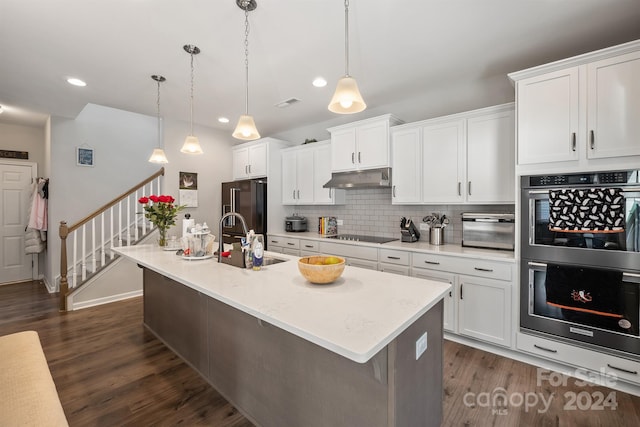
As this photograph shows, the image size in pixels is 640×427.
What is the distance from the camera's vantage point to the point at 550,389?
2.14 meters

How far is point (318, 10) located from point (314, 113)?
7.46 feet

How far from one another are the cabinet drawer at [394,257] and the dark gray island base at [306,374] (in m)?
1.46

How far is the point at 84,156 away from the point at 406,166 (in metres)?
5.17

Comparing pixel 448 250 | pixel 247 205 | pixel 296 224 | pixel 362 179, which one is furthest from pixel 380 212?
pixel 247 205

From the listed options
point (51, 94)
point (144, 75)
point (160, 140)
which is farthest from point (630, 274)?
point (51, 94)

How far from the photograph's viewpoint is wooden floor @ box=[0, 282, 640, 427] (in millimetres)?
1848

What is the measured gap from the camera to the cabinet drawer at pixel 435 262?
9.18 ft

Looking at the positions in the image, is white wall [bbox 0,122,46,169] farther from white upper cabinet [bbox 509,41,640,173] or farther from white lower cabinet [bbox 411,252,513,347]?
white upper cabinet [bbox 509,41,640,173]

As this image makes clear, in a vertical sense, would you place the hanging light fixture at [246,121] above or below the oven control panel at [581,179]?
above

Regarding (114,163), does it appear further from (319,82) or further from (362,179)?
(362,179)

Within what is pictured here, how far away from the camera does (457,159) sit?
3.06 m

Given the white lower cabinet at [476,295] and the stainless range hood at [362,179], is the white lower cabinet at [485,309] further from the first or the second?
the stainless range hood at [362,179]

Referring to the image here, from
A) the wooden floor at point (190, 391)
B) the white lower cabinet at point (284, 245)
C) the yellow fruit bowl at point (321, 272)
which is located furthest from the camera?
the white lower cabinet at point (284, 245)

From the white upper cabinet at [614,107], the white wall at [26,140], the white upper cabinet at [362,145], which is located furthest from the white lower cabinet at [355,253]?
the white wall at [26,140]
